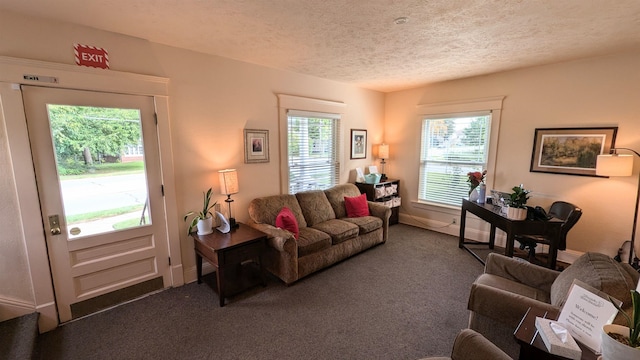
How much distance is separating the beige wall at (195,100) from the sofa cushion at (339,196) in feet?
2.93

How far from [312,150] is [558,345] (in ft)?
11.4

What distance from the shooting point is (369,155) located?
5.15m

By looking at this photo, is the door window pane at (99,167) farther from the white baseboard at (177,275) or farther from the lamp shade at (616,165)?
the lamp shade at (616,165)

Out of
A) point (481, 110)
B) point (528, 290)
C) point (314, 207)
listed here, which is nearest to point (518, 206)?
point (528, 290)

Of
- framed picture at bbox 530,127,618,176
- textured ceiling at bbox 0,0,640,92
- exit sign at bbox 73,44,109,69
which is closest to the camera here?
textured ceiling at bbox 0,0,640,92

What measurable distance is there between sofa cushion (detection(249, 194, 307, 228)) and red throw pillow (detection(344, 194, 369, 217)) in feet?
2.62

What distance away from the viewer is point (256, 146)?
3426 mm

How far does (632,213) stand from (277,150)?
14.1 ft

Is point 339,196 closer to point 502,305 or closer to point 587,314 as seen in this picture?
point 502,305

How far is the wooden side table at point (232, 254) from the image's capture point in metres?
2.53

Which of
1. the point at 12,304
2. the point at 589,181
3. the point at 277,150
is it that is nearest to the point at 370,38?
the point at 277,150

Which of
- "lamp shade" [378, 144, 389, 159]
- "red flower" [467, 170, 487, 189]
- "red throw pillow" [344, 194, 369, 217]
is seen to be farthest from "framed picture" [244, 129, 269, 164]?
"red flower" [467, 170, 487, 189]

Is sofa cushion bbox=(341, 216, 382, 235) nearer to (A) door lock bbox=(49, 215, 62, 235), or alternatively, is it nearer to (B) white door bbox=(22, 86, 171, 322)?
(B) white door bbox=(22, 86, 171, 322)

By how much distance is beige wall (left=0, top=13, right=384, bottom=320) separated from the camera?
82.3 inches
